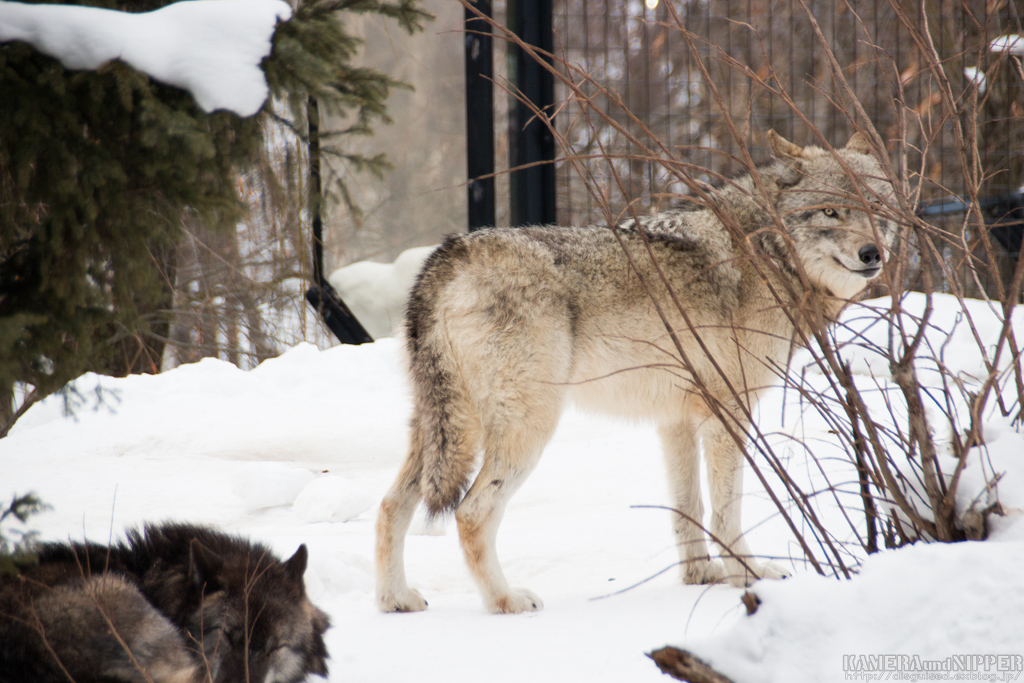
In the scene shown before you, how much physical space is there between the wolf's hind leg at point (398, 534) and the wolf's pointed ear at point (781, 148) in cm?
212

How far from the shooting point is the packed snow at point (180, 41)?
188 cm

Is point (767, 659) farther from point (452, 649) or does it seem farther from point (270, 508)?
point (270, 508)

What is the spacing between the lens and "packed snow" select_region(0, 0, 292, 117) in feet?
6.15

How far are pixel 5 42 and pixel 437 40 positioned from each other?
19.8 ft

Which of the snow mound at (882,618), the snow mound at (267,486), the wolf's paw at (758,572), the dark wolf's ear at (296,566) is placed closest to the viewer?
the snow mound at (882,618)

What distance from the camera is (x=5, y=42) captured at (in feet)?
6.01

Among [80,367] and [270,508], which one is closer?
[80,367]

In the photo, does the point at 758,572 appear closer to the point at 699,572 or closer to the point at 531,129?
the point at 699,572

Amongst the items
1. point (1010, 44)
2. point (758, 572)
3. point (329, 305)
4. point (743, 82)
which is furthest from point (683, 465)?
point (329, 305)

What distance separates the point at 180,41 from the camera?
2020 mm

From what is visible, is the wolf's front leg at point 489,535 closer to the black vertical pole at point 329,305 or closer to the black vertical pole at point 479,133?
the black vertical pole at point 479,133

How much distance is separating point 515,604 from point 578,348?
3.59 feet

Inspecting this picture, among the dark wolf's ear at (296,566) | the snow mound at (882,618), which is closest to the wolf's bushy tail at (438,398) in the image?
the dark wolf's ear at (296,566)

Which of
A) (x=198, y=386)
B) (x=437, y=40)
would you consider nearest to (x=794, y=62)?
(x=437, y=40)
